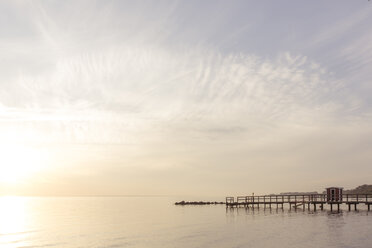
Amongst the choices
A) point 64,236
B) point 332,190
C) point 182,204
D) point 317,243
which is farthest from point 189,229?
point 182,204

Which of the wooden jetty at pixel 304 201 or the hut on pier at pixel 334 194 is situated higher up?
the hut on pier at pixel 334 194

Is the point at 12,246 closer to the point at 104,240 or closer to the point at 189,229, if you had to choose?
the point at 104,240

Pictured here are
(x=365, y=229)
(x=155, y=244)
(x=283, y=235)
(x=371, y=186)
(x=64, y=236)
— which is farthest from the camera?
(x=371, y=186)

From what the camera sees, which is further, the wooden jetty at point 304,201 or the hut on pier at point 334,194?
the hut on pier at point 334,194

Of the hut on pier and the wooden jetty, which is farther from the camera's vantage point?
the hut on pier

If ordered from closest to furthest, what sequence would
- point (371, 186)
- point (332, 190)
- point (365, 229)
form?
point (365, 229) → point (332, 190) → point (371, 186)

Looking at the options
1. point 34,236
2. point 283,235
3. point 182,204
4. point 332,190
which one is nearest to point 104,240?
point 34,236

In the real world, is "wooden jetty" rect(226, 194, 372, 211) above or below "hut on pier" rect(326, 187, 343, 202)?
below

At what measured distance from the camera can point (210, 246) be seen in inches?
1447

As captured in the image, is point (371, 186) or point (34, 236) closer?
point (34, 236)

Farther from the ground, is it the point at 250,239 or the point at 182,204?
the point at 250,239

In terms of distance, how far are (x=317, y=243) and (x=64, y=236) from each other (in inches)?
1291

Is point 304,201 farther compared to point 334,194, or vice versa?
point 304,201

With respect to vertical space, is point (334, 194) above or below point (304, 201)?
above
